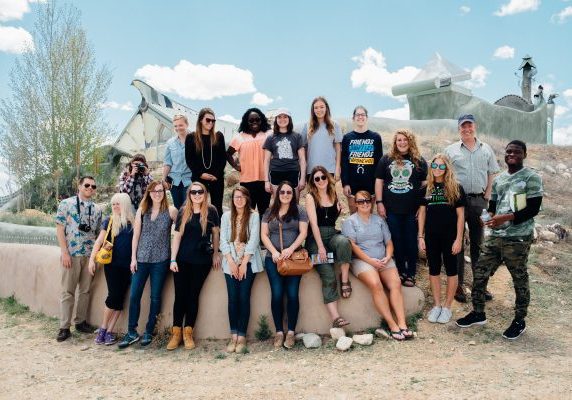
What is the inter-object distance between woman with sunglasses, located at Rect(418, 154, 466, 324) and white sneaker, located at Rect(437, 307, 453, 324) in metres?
0.01

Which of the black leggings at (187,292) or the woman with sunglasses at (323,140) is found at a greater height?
the woman with sunglasses at (323,140)

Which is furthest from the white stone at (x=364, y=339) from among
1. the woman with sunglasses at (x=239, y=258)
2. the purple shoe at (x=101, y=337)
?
the purple shoe at (x=101, y=337)

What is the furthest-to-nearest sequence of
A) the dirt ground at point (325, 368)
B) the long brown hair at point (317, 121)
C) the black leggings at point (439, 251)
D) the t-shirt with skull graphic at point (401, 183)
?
the long brown hair at point (317, 121), the t-shirt with skull graphic at point (401, 183), the black leggings at point (439, 251), the dirt ground at point (325, 368)

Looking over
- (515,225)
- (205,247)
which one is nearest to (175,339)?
(205,247)

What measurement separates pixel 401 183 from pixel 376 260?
87cm

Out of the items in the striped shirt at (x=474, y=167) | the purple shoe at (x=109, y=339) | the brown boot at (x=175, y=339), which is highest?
the striped shirt at (x=474, y=167)

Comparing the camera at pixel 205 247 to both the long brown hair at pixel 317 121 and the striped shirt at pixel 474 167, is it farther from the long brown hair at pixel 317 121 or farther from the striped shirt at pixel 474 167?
the striped shirt at pixel 474 167

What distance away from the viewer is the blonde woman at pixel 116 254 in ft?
16.4

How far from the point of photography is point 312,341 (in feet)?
15.3

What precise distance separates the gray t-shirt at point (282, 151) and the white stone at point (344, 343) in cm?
190

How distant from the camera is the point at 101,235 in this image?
5.06 m

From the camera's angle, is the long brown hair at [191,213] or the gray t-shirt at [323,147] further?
the gray t-shirt at [323,147]

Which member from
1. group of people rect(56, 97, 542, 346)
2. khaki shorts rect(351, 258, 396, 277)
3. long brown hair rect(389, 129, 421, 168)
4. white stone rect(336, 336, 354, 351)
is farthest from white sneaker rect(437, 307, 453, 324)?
long brown hair rect(389, 129, 421, 168)

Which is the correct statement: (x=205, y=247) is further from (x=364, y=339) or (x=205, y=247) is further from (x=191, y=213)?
(x=364, y=339)
